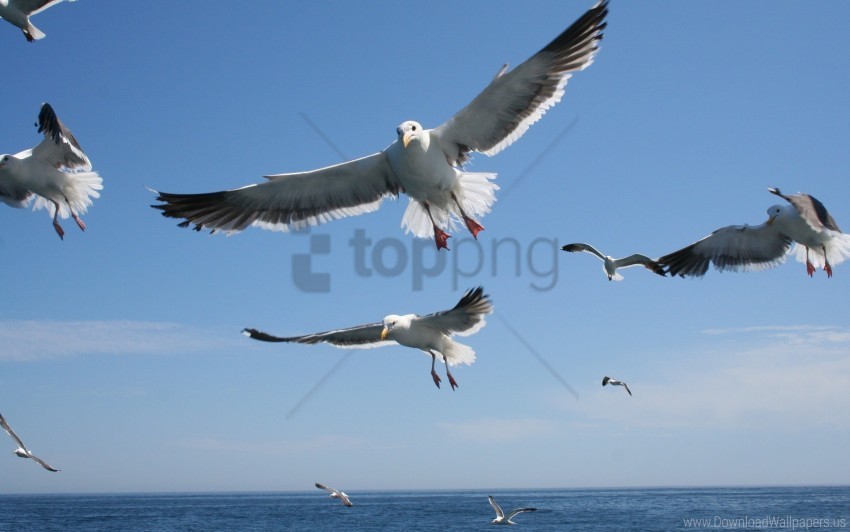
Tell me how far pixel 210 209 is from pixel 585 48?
493cm

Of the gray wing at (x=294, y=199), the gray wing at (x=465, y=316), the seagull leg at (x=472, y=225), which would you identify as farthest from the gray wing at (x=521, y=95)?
the gray wing at (x=465, y=316)

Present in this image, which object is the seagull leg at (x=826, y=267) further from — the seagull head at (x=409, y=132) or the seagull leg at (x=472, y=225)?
the seagull head at (x=409, y=132)

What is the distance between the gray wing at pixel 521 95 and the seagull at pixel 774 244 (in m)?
4.87

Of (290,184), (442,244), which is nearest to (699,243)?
(442,244)

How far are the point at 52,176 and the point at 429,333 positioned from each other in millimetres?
6780

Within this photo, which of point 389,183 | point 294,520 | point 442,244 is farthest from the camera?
point 294,520

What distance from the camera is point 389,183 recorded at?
10.9 meters

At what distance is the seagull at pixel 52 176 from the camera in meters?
13.0

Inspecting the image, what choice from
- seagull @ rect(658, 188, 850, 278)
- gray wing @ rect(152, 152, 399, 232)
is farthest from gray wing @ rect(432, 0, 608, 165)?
seagull @ rect(658, 188, 850, 278)

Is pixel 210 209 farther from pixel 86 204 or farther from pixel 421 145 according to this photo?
pixel 86 204

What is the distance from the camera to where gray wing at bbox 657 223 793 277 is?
13.9 m

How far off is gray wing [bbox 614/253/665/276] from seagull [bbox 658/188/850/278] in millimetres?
1358

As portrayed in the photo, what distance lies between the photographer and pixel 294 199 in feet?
35.7

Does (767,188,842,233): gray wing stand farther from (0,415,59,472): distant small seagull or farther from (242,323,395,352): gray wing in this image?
(0,415,59,472): distant small seagull
